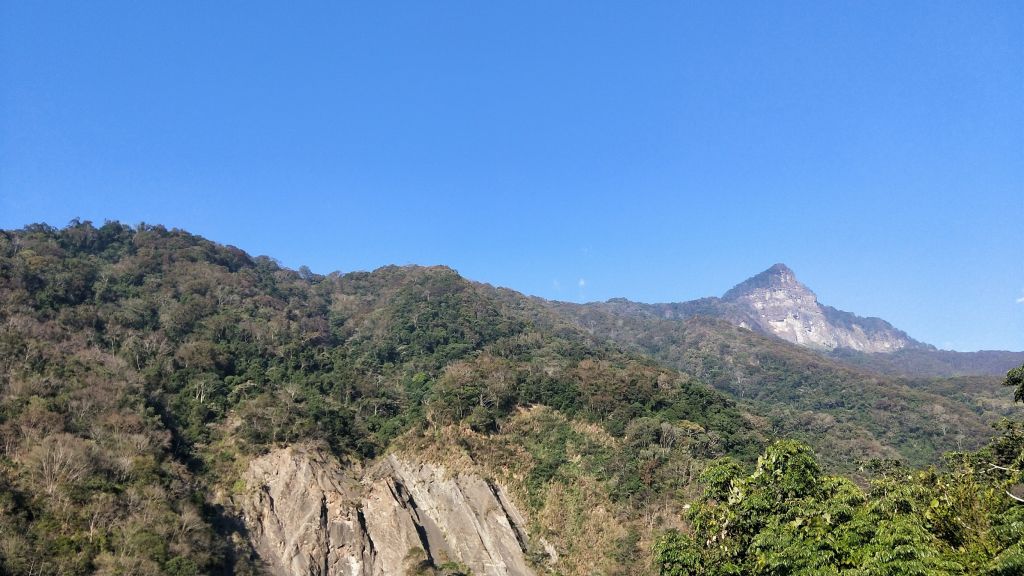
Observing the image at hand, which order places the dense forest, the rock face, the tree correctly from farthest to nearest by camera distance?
the rock face < the tree < the dense forest

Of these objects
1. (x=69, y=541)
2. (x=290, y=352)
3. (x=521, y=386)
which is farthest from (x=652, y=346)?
(x=69, y=541)

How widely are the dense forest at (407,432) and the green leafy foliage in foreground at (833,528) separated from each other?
72 mm

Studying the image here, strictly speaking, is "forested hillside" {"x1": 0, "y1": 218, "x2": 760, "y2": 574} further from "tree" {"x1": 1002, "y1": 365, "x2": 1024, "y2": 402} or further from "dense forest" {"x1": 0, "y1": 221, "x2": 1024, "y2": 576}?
"tree" {"x1": 1002, "y1": 365, "x2": 1024, "y2": 402}

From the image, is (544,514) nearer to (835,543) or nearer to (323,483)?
(323,483)

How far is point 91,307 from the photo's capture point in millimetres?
50062

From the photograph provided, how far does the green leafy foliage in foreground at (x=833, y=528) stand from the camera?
39.6ft

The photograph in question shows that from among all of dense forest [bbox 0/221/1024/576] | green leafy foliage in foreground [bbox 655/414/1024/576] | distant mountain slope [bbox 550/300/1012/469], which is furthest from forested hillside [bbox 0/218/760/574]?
distant mountain slope [bbox 550/300/1012/469]

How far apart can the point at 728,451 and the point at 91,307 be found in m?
57.7

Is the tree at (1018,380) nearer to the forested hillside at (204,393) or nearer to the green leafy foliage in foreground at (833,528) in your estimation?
the green leafy foliage in foreground at (833,528)

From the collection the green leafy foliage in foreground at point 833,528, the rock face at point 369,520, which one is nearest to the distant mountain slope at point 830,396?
the rock face at point 369,520

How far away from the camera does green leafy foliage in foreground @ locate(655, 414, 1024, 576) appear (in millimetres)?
12070

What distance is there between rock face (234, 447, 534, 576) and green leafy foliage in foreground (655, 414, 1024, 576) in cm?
2564

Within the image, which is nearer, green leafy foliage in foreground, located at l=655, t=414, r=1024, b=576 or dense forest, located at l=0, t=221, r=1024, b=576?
green leafy foliage in foreground, located at l=655, t=414, r=1024, b=576

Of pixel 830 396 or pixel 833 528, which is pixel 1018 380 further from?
pixel 830 396
